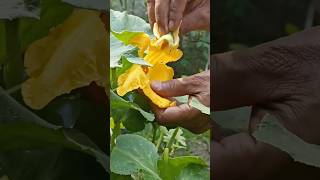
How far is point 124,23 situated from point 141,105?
0.69 ft

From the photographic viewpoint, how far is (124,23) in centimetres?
127

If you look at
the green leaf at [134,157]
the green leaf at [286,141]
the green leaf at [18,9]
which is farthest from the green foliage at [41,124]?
the green leaf at [286,141]

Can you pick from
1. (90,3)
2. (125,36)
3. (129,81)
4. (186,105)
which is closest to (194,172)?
(186,105)

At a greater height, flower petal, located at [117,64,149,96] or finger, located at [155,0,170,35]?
finger, located at [155,0,170,35]

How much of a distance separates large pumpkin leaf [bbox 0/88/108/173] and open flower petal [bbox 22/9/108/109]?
0.05 meters

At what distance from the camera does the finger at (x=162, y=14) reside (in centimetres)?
127

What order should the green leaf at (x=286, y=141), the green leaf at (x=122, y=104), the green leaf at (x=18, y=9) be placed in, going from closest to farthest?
the green leaf at (x=18, y=9) → the green leaf at (x=286, y=141) → the green leaf at (x=122, y=104)

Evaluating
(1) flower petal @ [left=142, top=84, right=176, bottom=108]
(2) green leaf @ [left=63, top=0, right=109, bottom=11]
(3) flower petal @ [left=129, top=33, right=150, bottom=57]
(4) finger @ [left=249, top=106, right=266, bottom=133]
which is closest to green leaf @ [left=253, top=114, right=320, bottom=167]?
(4) finger @ [left=249, top=106, right=266, bottom=133]

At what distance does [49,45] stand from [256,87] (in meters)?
0.49

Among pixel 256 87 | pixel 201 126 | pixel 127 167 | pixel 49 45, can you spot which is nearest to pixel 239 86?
pixel 256 87

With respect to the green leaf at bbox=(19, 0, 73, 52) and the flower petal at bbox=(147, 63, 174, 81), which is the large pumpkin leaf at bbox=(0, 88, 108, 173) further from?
the flower petal at bbox=(147, 63, 174, 81)

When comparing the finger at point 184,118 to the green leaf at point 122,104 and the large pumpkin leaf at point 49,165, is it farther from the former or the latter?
the large pumpkin leaf at point 49,165

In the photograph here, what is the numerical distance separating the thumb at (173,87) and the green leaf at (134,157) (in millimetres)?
129

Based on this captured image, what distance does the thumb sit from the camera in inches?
50.9
